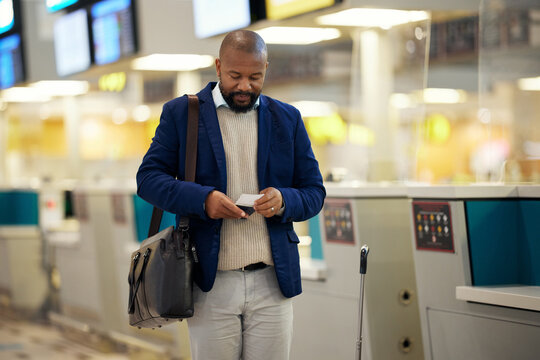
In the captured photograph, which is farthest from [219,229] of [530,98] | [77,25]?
[77,25]

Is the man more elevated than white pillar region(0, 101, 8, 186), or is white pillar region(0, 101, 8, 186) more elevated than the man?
white pillar region(0, 101, 8, 186)

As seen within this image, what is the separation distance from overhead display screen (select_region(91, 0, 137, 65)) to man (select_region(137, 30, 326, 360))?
3304 millimetres

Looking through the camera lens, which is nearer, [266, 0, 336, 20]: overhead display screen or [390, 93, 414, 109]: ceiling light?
[266, 0, 336, 20]: overhead display screen

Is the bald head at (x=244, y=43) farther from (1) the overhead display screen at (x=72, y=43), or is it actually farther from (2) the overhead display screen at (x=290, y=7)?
(1) the overhead display screen at (x=72, y=43)

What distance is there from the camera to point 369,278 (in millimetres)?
3594

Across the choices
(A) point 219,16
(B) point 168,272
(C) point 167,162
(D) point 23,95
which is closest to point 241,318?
(B) point 168,272

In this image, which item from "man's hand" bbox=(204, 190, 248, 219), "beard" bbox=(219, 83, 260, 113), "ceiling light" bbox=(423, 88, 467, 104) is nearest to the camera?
"man's hand" bbox=(204, 190, 248, 219)

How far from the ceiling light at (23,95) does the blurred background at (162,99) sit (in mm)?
35

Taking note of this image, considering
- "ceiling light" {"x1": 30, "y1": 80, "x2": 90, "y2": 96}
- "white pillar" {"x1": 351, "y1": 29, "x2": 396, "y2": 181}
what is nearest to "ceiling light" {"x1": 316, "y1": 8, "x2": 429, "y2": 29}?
"white pillar" {"x1": 351, "y1": 29, "x2": 396, "y2": 181}

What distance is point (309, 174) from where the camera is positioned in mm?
2309

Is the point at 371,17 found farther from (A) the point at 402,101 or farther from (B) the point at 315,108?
(B) the point at 315,108

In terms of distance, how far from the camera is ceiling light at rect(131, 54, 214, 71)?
5.41m

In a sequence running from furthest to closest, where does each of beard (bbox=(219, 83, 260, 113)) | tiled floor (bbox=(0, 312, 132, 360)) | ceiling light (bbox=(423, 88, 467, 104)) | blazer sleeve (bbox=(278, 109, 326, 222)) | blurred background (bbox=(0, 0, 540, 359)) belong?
1. ceiling light (bbox=(423, 88, 467, 104))
2. tiled floor (bbox=(0, 312, 132, 360))
3. blurred background (bbox=(0, 0, 540, 359))
4. blazer sleeve (bbox=(278, 109, 326, 222))
5. beard (bbox=(219, 83, 260, 113))

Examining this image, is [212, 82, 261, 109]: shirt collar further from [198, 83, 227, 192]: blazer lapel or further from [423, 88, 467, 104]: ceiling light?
[423, 88, 467, 104]: ceiling light
